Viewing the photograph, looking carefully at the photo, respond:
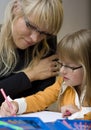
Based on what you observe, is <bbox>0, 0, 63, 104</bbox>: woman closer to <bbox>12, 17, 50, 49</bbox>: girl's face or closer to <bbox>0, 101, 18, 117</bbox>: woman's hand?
<bbox>12, 17, 50, 49</bbox>: girl's face

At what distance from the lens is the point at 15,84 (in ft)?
2.68

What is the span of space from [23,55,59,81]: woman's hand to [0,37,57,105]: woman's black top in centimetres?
2

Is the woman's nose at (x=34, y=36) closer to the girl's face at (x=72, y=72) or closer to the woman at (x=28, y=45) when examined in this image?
the woman at (x=28, y=45)

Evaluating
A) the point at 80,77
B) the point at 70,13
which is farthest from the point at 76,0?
the point at 80,77

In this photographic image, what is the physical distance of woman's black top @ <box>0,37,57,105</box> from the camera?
0.81m

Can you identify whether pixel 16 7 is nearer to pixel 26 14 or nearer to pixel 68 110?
pixel 26 14

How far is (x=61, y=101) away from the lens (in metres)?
0.80

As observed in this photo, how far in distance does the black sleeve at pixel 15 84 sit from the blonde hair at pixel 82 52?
145 mm

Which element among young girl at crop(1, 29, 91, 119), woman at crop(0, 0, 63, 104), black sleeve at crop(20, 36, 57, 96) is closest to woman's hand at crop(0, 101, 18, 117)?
young girl at crop(1, 29, 91, 119)

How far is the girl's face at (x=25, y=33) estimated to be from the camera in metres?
0.78

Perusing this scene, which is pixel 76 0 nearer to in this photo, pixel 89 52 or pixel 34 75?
pixel 89 52

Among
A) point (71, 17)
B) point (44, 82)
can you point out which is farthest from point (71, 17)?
point (44, 82)

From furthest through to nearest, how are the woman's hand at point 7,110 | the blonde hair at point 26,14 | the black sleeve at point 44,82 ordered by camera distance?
the black sleeve at point 44,82 < the blonde hair at point 26,14 < the woman's hand at point 7,110

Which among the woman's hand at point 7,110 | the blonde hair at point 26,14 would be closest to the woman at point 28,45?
the blonde hair at point 26,14
